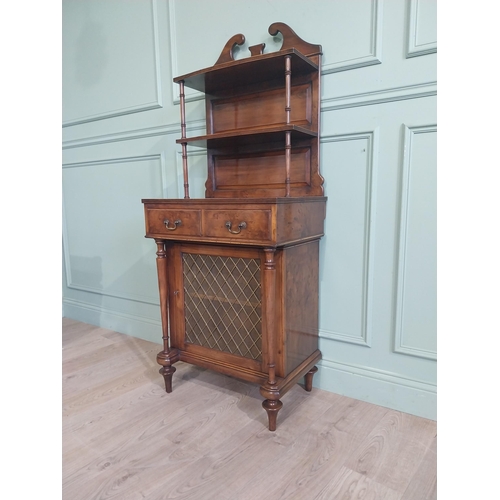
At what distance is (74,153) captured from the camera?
2.51 m

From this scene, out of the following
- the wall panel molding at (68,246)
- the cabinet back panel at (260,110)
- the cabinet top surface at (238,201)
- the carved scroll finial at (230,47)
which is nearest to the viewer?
the cabinet top surface at (238,201)

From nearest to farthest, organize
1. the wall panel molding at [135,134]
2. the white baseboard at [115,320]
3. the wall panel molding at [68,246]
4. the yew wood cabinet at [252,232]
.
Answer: the yew wood cabinet at [252,232] < the wall panel molding at [135,134] < the wall panel molding at [68,246] < the white baseboard at [115,320]

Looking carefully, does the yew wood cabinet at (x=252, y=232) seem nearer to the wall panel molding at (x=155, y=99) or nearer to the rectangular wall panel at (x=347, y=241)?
the rectangular wall panel at (x=347, y=241)

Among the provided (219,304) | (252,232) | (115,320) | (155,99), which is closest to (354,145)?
(252,232)

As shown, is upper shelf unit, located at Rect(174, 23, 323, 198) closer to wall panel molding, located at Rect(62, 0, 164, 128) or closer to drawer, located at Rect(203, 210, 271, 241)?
drawer, located at Rect(203, 210, 271, 241)

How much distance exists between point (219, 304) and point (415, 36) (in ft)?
3.92

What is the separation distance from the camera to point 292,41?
1521mm

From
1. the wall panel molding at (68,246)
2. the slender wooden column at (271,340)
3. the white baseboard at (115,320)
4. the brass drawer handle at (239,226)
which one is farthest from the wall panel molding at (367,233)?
the white baseboard at (115,320)

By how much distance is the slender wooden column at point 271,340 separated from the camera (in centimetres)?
130

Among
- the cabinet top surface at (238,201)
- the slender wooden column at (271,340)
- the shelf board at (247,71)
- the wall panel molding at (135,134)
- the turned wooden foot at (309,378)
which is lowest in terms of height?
the turned wooden foot at (309,378)

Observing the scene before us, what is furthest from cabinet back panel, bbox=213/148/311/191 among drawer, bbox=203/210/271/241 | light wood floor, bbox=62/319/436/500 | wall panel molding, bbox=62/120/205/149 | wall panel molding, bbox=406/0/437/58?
light wood floor, bbox=62/319/436/500

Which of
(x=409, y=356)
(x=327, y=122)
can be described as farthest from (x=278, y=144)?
(x=409, y=356)

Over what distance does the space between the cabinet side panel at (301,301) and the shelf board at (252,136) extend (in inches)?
16.4
